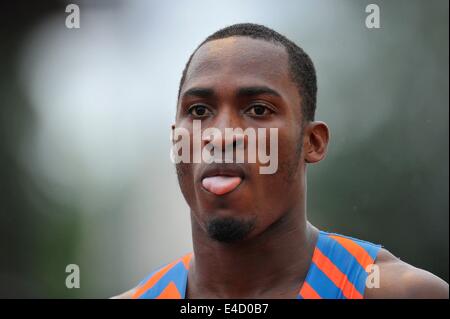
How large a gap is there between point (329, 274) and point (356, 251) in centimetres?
30

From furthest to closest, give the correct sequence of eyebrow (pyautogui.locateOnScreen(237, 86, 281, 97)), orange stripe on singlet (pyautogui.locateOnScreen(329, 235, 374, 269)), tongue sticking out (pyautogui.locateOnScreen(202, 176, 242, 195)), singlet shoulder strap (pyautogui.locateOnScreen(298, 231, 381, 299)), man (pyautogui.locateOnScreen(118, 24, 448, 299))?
orange stripe on singlet (pyautogui.locateOnScreen(329, 235, 374, 269))
singlet shoulder strap (pyautogui.locateOnScreen(298, 231, 381, 299))
eyebrow (pyautogui.locateOnScreen(237, 86, 281, 97))
man (pyautogui.locateOnScreen(118, 24, 448, 299))
tongue sticking out (pyautogui.locateOnScreen(202, 176, 242, 195))

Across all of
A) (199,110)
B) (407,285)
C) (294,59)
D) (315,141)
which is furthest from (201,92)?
(407,285)

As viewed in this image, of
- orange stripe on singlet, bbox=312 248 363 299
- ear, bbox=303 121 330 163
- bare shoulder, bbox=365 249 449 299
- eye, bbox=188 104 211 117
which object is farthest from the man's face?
bare shoulder, bbox=365 249 449 299

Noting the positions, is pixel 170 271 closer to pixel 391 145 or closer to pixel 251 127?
pixel 251 127

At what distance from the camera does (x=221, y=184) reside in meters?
4.07

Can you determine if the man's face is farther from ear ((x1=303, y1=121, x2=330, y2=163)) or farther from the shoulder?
the shoulder

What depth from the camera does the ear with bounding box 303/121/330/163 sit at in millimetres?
4617

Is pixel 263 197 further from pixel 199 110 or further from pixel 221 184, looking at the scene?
pixel 199 110

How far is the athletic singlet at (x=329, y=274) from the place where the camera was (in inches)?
172

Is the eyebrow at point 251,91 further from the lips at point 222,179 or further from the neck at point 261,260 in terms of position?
→ the neck at point 261,260

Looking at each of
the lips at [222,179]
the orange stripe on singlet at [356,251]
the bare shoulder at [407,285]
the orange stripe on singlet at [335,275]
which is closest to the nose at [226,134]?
the lips at [222,179]

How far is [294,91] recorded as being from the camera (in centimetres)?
451
